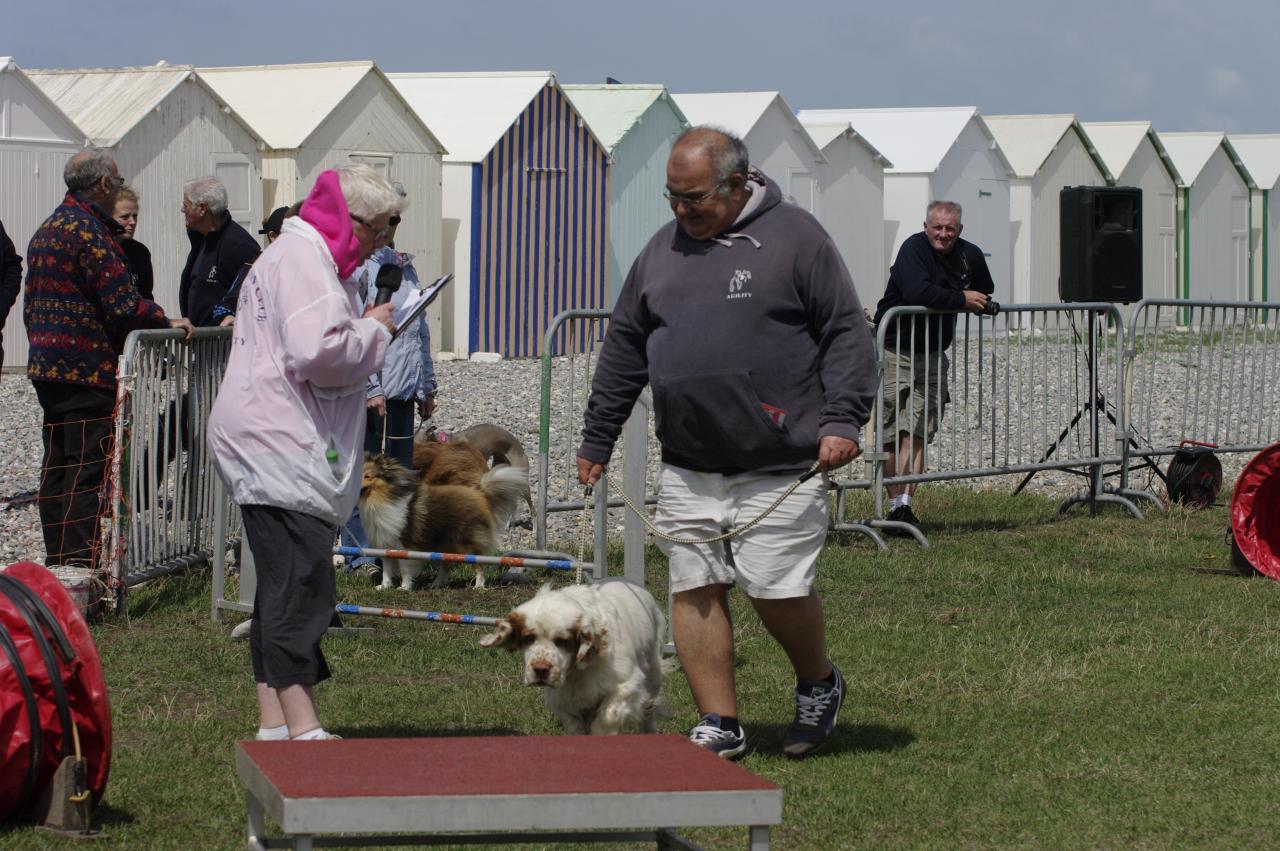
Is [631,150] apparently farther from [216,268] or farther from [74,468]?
[74,468]

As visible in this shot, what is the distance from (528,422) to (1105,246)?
5673mm

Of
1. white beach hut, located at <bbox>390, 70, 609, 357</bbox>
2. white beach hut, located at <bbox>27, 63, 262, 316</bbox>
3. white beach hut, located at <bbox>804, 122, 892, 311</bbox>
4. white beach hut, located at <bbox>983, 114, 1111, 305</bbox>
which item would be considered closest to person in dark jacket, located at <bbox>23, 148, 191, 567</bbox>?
white beach hut, located at <bbox>27, 63, 262, 316</bbox>

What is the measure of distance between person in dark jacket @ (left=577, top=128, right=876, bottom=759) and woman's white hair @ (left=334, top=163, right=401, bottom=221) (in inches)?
33.2

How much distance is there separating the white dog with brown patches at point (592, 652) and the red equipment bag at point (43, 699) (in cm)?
114

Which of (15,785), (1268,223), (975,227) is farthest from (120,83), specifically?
(1268,223)

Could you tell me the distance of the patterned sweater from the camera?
789 centimetres

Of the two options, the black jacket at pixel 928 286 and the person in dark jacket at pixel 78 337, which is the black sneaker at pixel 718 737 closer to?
the person in dark jacket at pixel 78 337

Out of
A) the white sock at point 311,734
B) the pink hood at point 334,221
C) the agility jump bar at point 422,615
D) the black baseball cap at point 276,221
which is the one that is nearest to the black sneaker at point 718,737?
the white sock at point 311,734

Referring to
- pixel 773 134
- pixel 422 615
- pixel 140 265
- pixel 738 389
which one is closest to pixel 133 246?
pixel 140 265

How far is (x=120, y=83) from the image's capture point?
2220 centimetres

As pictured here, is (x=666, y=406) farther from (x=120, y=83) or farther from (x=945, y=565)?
(x=120, y=83)

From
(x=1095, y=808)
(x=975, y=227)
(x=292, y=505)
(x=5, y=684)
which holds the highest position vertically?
(x=975, y=227)

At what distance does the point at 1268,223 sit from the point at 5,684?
135 ft

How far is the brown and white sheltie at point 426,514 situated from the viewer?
355 inches
